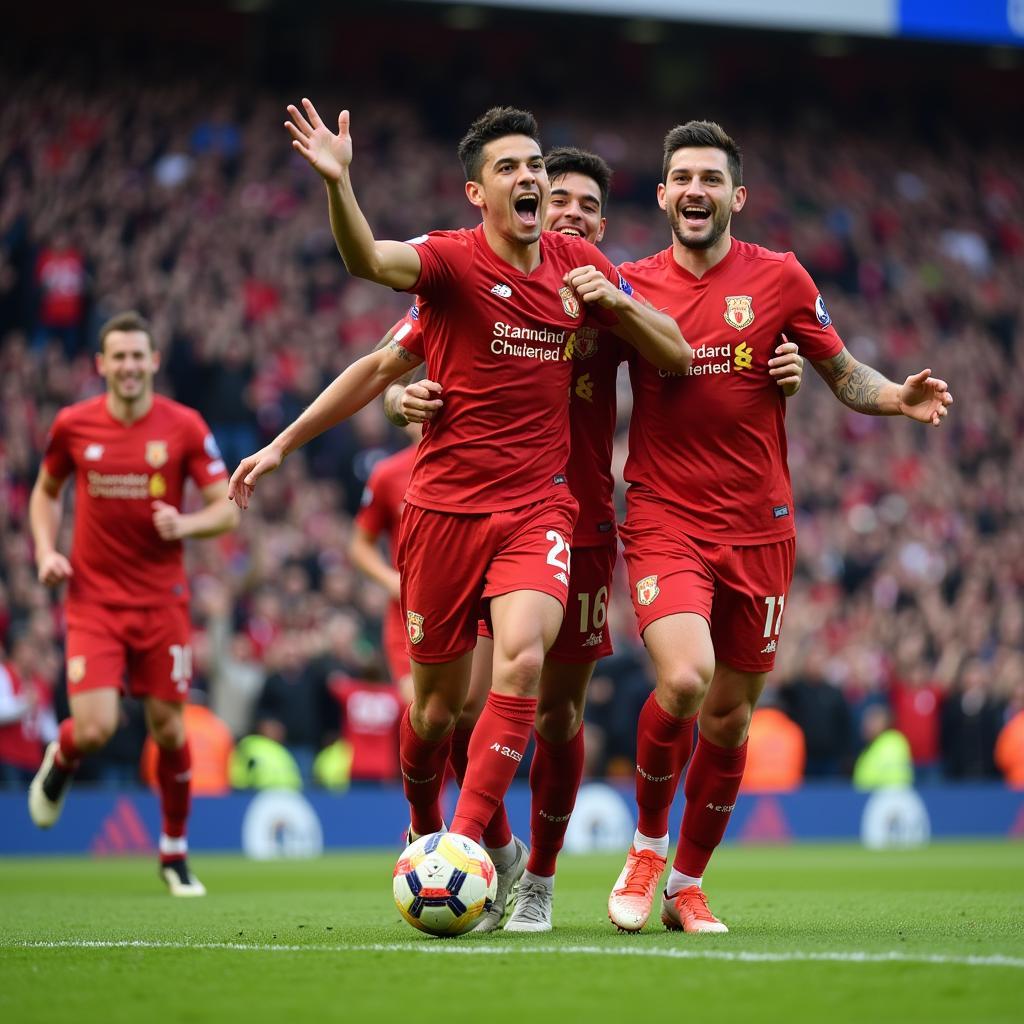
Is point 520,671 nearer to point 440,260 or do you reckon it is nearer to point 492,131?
point 440,260

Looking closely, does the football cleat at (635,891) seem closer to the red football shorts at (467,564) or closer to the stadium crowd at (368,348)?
the red football shorts at (467,564)

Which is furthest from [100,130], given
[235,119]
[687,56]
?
[687,56]

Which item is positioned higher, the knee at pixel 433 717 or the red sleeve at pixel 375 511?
the red sleeve at pixel 375 511

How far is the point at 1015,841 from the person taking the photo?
1822cm

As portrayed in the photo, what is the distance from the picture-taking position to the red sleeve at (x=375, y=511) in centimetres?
1124

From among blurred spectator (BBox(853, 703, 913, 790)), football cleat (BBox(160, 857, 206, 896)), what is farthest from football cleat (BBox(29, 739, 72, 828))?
blurred spectator (BBox(853, 703, 913, 790))

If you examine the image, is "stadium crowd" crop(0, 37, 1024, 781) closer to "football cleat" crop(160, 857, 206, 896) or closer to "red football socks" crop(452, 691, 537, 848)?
"football cleat" crop(160, 857, 206, 896)

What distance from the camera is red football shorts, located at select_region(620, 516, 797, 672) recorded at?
6703 millimetres

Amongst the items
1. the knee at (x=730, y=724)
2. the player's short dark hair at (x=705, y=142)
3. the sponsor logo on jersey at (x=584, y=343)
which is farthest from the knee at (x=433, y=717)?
the player's short dark hair at (x=705, y=142)

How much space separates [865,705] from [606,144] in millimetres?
12405

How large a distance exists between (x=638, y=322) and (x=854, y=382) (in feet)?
3.58

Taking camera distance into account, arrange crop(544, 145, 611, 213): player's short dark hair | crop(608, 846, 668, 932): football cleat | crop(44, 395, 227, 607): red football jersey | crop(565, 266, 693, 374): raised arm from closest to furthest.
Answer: crop(565, 266, 693, 374): raised arm < crop(608, 846, 668, 932): football cleat < crop(544, 145, 611, 213): player's short dark hair < crop(44, 395, 227, 607): red football jersey

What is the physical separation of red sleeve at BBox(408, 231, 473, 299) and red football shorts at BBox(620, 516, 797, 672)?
1203 millimetres

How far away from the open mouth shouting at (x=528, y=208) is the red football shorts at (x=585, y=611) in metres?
1.34
